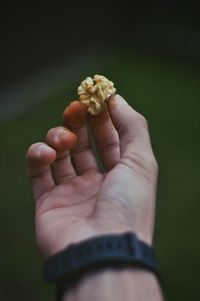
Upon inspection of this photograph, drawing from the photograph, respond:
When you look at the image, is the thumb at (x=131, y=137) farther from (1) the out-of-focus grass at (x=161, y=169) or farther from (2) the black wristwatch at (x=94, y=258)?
(1) the out-of-focus grass at (x=161, y=169)

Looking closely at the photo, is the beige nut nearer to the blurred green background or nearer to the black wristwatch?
the black wristwatch

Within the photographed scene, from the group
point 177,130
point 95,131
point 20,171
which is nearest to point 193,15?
point 177,130

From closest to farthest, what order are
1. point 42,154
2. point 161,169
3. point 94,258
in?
point 94,258 → point 42,154 → point 161,169

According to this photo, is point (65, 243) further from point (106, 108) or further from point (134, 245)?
point (106, 108)

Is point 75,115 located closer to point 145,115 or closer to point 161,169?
point 161,169

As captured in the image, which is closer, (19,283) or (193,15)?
(19,283)

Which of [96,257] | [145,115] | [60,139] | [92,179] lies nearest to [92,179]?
[92,179]

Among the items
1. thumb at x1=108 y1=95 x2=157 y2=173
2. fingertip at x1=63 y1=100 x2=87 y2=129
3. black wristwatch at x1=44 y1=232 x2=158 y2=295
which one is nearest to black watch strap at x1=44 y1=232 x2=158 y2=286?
black wristwatch at x1=44 y1=232 x2=158 y2=295
